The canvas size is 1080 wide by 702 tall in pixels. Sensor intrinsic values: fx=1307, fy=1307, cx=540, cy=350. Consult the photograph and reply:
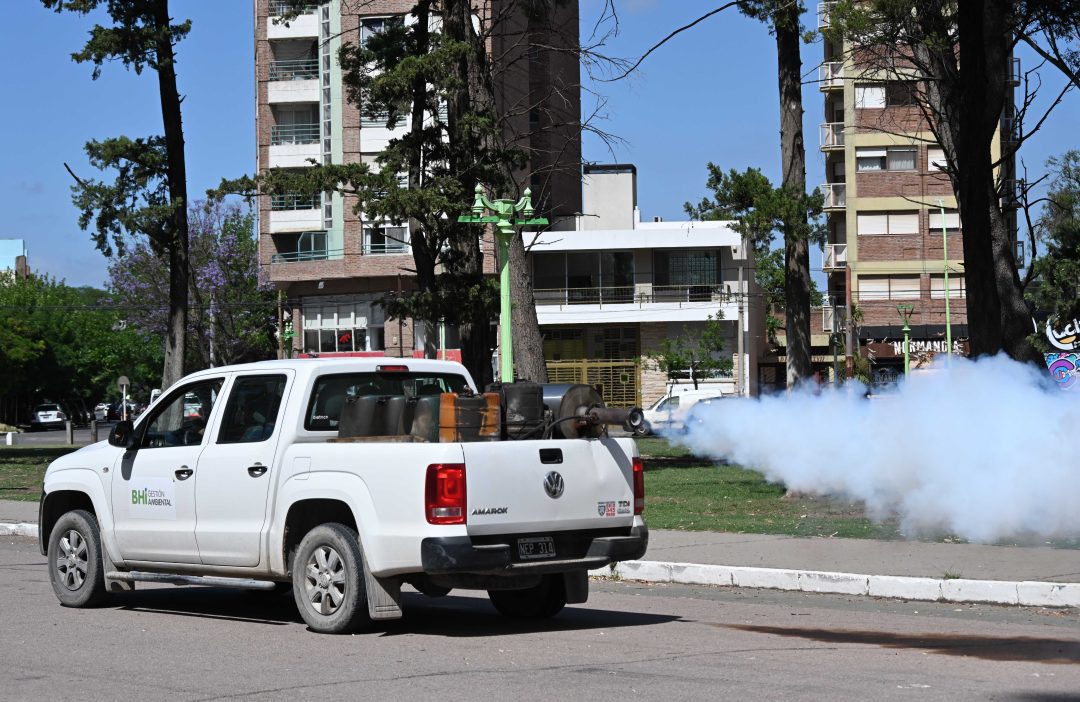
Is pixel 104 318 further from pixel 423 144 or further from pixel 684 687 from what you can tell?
pixel 684 687

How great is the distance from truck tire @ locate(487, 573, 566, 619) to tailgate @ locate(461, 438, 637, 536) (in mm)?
864

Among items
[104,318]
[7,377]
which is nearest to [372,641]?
[7,377]

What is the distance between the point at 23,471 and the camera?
3183 centimetres

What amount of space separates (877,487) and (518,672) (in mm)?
8910

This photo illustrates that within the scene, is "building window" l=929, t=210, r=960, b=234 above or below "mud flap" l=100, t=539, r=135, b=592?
above

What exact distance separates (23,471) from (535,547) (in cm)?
2604

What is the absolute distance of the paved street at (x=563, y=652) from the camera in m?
7.26

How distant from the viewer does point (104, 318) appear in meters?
96.9

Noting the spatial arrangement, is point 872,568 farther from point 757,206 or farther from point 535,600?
point 757,206

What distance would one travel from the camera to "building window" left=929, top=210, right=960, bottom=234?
210ft

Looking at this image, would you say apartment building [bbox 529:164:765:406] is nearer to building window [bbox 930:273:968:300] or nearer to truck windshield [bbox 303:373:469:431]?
building window [bbox 930:273:968:300]

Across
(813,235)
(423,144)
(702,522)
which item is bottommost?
(702,522)

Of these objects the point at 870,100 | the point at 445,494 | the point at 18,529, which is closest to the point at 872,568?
the point at 445,494

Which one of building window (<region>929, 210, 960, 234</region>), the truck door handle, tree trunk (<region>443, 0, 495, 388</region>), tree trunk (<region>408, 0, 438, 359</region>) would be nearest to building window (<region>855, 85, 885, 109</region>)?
building window (<region>929, 210, 960, 234</region>)
